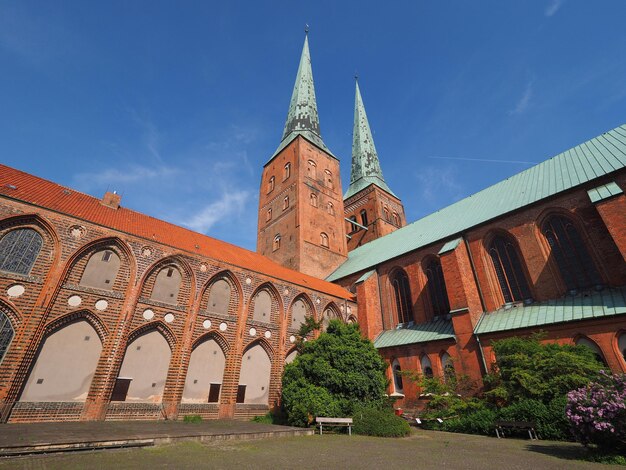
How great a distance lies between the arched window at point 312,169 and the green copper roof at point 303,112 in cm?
273

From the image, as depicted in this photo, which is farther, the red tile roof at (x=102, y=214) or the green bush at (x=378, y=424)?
the red tile roof at (x=102, y=214)

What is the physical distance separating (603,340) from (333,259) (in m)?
20.3

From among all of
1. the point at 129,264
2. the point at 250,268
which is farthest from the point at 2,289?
the point at 250,268

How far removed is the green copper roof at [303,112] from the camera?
35.1m

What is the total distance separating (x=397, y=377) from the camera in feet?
56.7

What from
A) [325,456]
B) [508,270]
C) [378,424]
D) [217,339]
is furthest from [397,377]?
[325,456]

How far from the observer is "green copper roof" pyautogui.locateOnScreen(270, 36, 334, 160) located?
35.1 metres

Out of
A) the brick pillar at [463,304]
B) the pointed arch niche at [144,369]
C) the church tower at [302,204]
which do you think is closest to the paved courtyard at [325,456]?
the brick pillar at [463,304]

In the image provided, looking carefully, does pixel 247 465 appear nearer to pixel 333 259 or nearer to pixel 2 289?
pixel 2 289

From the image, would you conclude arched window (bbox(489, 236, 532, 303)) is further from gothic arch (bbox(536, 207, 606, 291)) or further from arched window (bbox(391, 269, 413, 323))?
arched window (bbox(391, 269, 413, 323))

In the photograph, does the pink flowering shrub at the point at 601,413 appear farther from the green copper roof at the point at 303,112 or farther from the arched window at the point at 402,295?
the green copper roof at the point at 303,112

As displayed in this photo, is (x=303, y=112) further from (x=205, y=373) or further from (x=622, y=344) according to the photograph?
(x=622, y=344)

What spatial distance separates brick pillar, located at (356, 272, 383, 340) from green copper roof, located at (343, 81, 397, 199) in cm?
2147

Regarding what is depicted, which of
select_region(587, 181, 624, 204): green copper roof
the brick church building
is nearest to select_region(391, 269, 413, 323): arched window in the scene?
the brick church building
